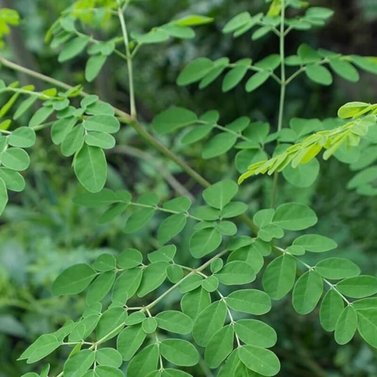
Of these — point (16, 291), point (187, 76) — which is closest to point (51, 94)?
point (187, 76)

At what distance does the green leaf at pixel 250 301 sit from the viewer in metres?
1.05

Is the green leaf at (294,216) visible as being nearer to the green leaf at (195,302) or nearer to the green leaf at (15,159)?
the green leaf at (195,302)

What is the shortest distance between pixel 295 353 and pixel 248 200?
0.66 m

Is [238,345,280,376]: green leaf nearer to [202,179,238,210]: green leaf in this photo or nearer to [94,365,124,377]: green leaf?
[94,365,124,377]: green leaf

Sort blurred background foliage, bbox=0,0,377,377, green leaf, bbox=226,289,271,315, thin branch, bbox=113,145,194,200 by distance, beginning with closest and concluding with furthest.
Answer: green leaf, bbox=226,289,271,315
blurred background foliage, bbox=0,0,377,377
thin branch, bbox=113,145,194,200

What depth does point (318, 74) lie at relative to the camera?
4.82ft

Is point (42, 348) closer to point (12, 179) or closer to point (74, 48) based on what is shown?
point (12, 179)

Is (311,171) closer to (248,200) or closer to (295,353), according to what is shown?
(295,353)

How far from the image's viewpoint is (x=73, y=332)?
1030mm

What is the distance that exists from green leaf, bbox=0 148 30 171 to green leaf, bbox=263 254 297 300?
0.41 meters

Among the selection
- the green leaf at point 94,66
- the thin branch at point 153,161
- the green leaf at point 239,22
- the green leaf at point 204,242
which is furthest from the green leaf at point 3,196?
the thin branch at point 153,161

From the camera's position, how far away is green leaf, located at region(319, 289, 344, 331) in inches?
41.5

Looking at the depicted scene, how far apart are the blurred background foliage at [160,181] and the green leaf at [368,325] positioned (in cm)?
115

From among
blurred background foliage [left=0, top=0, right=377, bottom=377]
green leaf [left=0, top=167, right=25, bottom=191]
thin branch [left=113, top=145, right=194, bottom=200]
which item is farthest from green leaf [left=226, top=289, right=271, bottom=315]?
thin branch [left=113, top=145, right=194, bottom=200]
